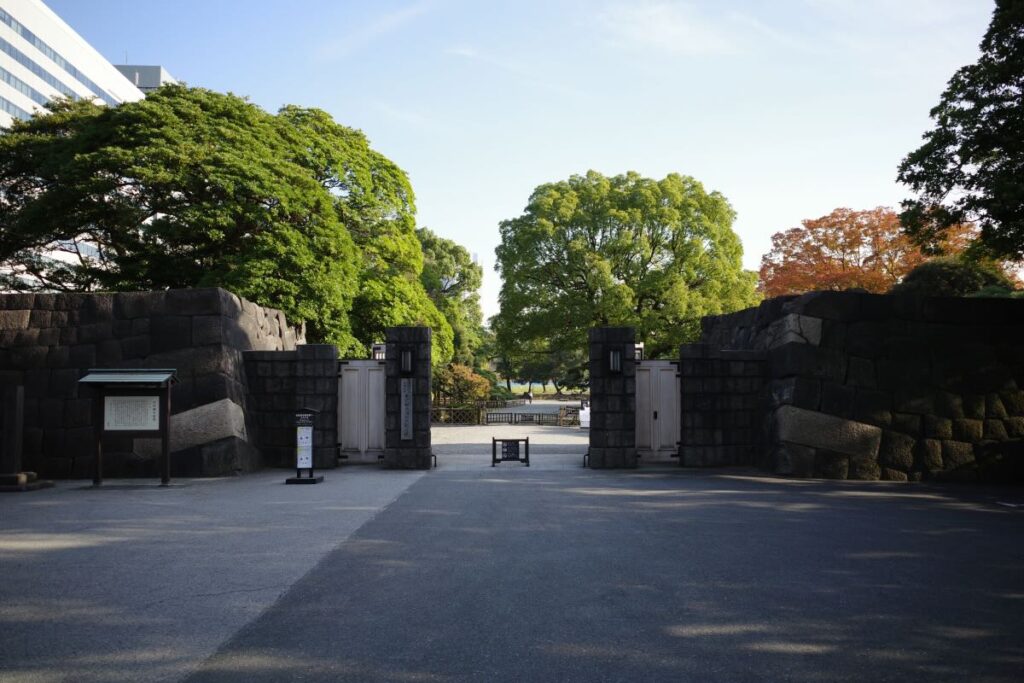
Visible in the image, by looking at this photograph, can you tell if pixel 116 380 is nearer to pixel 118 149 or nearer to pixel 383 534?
pixel 383 534

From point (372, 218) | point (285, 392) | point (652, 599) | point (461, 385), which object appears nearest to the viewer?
point (652, 599)

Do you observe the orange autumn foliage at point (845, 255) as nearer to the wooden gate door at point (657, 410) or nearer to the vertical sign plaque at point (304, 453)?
the wooden gate door at point (657, 410)

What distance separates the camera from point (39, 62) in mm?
53906

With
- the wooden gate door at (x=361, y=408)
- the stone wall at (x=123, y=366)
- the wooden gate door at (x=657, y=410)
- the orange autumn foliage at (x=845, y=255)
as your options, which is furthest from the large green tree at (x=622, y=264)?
the stone wall at (x=123, y=366)

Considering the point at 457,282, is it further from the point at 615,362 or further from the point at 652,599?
the point at 652,599

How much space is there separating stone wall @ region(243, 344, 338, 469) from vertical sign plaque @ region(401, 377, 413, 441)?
5.01 feet

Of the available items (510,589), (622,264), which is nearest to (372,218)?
(622,264)

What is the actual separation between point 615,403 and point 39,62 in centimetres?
6230

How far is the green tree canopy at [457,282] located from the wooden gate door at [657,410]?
26092 mm

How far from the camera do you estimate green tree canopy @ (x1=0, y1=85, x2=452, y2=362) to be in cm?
1900

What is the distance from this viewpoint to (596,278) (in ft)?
93.7

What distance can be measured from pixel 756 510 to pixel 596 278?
20.3m

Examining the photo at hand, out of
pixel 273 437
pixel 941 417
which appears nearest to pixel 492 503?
pixel 273 437

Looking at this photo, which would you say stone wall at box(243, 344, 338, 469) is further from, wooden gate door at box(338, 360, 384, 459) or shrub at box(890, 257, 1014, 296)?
shrub at box(890, 257, 1014, 296)
